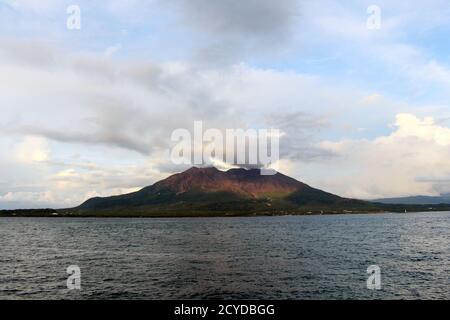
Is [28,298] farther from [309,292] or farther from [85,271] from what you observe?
[309,292]

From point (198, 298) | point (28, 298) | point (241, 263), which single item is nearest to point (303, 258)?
point (241, 263)

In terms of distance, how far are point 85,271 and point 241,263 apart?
102 feet

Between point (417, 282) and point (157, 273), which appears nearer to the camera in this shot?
point (417, 282)

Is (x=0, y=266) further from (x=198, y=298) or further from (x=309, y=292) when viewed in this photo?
(x=309, y=292)
